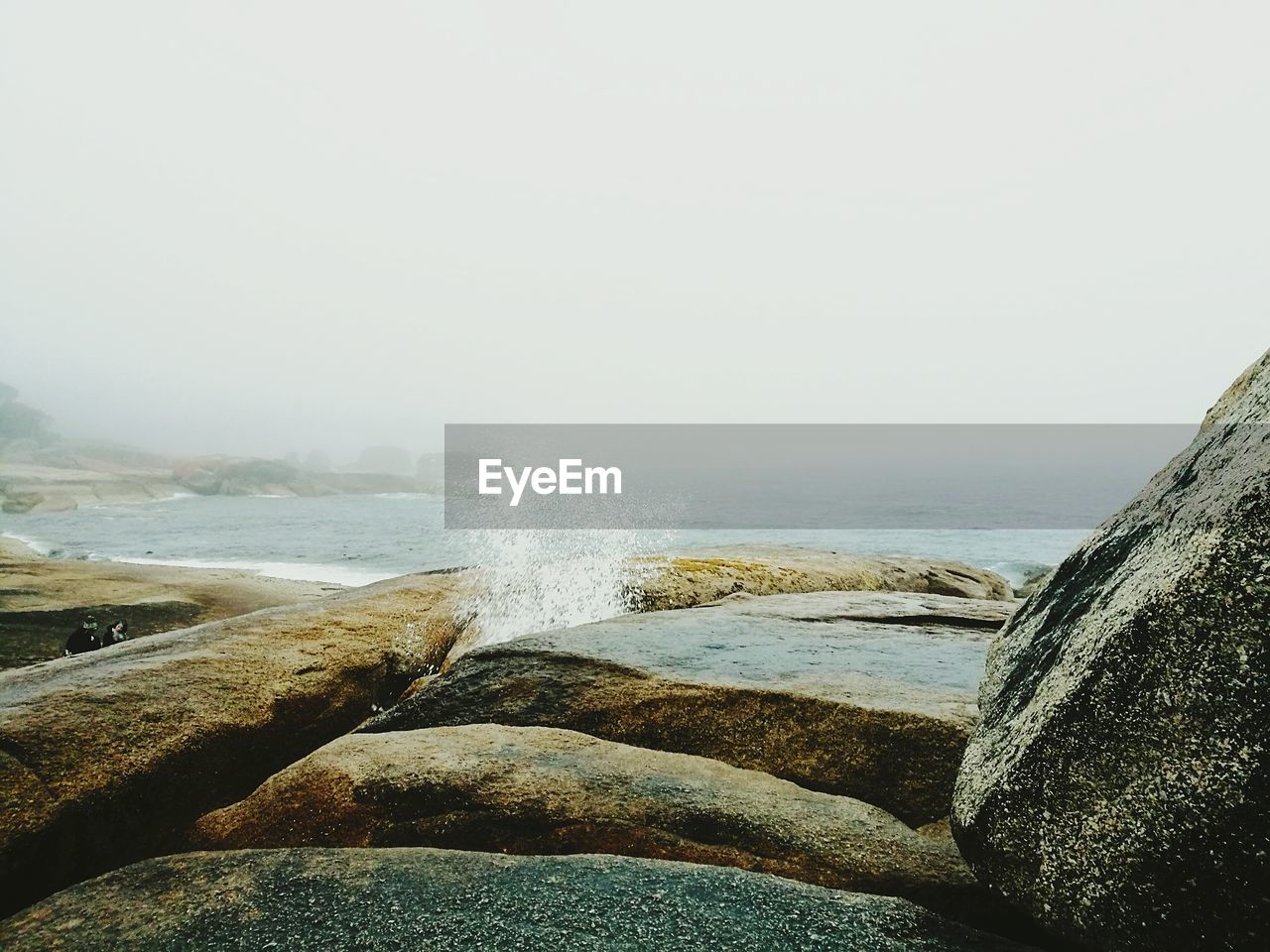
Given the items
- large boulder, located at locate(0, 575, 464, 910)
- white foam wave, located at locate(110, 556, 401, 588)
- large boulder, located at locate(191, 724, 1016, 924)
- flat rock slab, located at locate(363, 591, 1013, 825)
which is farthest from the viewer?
white foam wave, located at locate(110, 556, 401, 588)

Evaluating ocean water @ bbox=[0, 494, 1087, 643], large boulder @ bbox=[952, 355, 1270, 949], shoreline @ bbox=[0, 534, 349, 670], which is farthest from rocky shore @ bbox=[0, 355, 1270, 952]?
shoreline @ bbox=[0, 534, 349, 670]

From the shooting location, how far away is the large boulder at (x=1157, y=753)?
1761 millimetres

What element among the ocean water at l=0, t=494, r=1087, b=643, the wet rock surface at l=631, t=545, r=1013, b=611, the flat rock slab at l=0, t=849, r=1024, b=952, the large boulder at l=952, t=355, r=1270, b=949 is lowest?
the ocean water at l=0, t=494, r=1087, b=643

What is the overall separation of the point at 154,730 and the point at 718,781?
12.7 ft

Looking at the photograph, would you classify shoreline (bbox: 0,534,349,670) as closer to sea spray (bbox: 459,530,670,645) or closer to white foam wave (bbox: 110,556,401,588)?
white foam wave (bbox: 110,556,401,588)

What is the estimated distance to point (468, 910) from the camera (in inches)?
107

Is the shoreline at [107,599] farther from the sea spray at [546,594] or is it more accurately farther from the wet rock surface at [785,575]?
the wet rock surface at [785,575]

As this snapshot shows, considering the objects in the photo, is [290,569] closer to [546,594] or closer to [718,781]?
[546,594]

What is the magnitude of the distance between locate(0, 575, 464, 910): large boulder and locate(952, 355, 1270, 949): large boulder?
14.9ft

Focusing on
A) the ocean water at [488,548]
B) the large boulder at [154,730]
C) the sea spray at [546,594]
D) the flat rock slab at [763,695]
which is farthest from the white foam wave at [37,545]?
the flat rock slab at [763,695]

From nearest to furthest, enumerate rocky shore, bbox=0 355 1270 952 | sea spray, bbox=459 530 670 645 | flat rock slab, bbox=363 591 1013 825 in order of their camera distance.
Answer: rocky shore, bbox=0 355 1270 952
flat rock slab, bbox=363 591 1013 825
sea spray, bbox=459 530 670 645

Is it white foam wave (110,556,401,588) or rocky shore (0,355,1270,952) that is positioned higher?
rocky shore (0,355,1270,952)

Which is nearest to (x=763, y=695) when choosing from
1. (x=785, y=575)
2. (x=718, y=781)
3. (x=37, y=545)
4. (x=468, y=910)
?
(x=718, y=781)

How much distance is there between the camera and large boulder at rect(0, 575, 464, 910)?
3898 millimetres
